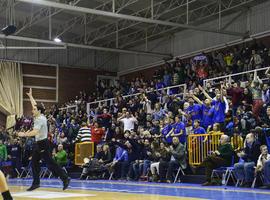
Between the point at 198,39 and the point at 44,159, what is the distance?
19939 mm

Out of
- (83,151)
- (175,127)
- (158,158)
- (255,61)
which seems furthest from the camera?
(255,61)

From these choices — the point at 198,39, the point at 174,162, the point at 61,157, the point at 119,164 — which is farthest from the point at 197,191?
the point at 198,39

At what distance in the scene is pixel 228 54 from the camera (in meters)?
23.2

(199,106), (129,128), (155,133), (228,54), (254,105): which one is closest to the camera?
(254,105)

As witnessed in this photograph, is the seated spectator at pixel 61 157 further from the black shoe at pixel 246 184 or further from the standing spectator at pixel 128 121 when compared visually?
the black shoe at pixel 246 184

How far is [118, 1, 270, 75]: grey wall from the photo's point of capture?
25109 mm

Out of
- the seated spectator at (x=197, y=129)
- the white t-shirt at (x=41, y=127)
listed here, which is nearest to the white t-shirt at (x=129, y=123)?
the seated spectator at (x=197, y=129)

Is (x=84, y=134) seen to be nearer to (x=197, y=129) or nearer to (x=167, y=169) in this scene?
(x=167, y=169)

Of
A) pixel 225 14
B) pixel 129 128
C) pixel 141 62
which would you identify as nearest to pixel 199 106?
pixel 129 128

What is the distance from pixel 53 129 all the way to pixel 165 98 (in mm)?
6558

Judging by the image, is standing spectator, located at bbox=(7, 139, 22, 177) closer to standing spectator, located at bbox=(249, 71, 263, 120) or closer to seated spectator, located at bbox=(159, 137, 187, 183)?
seated spectator, located at bbox=(159, 137, 187, 183)

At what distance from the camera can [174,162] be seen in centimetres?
1427

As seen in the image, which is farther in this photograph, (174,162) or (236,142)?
(174,162)

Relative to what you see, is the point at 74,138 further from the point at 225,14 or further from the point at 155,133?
the point at 225,14
